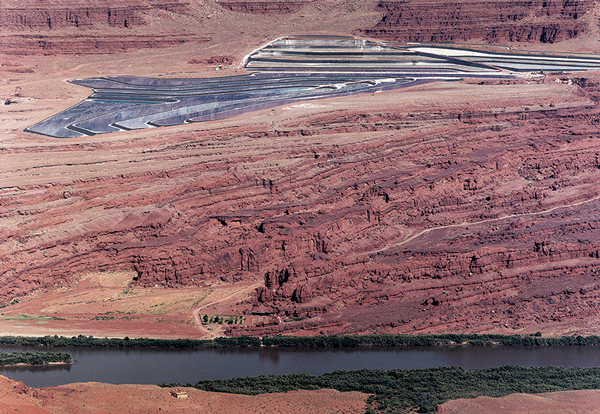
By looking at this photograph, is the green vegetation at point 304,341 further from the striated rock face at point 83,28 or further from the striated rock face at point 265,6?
the striated rock face at point 265,6

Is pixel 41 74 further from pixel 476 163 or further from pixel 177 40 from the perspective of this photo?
pixel 476 163

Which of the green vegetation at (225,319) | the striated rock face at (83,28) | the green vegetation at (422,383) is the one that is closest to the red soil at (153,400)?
the green vegetation at (422,383)

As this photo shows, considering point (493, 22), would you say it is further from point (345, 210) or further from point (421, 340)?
point (421, 340)

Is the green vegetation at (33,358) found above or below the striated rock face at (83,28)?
below

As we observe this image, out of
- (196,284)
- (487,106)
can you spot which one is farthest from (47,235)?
(487,106)

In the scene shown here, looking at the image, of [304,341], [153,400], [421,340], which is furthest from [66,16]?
[153,400]
